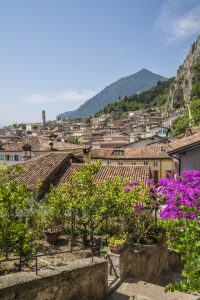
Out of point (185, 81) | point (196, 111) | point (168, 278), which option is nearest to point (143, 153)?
point (168, 278)

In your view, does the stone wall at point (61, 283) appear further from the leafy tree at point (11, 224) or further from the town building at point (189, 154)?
the town building at point (189, 154)

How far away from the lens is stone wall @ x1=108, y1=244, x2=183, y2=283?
24.6ft

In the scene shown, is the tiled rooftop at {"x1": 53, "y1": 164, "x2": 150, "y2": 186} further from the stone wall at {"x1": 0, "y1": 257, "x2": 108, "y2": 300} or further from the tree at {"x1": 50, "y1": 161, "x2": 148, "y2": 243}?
the stone wall at {"x1": 0, "y1": 257, "x2": 108, "y2": 300}

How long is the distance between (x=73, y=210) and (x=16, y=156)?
34.9 metres

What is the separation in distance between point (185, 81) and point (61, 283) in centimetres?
15207

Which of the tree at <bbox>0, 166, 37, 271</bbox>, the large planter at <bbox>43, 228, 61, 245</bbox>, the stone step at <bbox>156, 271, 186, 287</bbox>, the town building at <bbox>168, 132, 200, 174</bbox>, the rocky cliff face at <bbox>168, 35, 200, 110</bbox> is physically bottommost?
the stone step at <bbox>156, 271, 186, 287</bbox>

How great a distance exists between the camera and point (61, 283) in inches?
220

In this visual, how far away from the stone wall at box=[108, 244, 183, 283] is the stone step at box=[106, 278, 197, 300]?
37cm

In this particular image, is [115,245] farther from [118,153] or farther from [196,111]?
[196,111]

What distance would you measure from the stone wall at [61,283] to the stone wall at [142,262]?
0.81 m

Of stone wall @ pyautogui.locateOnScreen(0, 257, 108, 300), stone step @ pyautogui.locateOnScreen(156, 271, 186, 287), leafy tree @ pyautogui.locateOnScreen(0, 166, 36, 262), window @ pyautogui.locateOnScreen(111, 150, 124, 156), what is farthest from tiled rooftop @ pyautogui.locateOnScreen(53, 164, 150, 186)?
window @ pyautogui.locateOnScreen(111, 150, 124, 156)

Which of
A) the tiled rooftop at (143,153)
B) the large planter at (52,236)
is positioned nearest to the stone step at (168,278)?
the large planter at (52,236)

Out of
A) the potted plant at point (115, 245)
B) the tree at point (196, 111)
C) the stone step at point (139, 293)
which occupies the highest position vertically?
the tree at point (196, 111)

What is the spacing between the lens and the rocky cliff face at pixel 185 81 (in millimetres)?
134250
